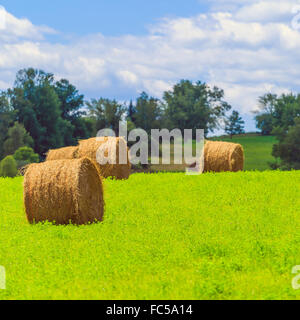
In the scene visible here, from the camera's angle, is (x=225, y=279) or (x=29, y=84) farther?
(x=29, y=84)

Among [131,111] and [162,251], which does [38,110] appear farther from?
[162,251]

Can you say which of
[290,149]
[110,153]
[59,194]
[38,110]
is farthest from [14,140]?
[59,194]

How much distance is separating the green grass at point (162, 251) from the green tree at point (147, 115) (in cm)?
5521

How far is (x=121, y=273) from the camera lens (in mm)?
8633

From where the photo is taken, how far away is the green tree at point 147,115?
72562mm

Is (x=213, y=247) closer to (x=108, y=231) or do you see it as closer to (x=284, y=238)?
(x=284, y=238)

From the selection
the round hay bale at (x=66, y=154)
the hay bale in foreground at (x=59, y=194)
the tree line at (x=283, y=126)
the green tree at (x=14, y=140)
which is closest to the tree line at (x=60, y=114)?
the green tree at (x=14, y=140)

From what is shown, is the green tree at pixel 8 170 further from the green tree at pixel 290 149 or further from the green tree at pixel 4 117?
the green tree at pixel 290 149

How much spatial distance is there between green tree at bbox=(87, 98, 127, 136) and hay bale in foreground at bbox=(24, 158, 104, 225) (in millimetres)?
54364

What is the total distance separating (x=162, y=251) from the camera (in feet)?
32.7

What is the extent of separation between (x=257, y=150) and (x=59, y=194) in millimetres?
76317
